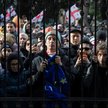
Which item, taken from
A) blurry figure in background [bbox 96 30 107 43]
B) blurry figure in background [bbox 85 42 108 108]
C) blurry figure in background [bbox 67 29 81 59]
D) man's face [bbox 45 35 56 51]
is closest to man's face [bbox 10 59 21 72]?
man's face [bbox 45 35 56 51]

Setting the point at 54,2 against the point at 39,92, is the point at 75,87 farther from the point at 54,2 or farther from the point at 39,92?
the point at 54,2

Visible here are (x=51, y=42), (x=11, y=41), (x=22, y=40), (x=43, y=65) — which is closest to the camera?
(x=43, y=65)

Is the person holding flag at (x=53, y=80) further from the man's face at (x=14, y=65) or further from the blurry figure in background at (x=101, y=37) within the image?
the blurry figure in background at (x=101, y=37)

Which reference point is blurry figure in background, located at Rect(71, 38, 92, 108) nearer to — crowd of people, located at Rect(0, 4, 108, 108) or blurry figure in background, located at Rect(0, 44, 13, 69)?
crowd of people, located at Rect(0, 4, 108, 108)

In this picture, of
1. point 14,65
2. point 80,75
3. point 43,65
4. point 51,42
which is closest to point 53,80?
point 43,65

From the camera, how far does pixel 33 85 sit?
3.56 meters

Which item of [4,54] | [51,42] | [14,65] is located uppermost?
[51,42]

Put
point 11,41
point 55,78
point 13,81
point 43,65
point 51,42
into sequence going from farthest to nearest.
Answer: point 11,41, point 51,42, point 13,81, point 55,78, point 43,65

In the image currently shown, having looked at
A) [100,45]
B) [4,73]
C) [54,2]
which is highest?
[54,2]

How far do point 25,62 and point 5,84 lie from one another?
0.53 m

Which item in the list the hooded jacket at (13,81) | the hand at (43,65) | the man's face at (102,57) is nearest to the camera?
the hand at (43,65)

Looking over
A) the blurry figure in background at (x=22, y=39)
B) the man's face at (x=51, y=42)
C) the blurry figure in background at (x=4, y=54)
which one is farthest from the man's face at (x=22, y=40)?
the man's face at (x=51, y=42)

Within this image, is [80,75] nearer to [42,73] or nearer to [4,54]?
[42,73]

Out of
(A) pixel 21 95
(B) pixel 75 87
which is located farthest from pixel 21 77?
(B) pixel 75 87
